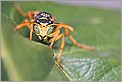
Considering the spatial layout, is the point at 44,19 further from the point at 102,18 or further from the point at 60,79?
the point at 102,18

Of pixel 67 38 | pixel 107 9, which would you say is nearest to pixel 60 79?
pixel 67 38

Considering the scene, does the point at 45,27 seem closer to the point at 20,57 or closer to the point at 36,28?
the point at 36,28

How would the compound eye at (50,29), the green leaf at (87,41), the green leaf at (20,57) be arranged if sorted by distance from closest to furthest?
the green leaf at (20,57)
the green leaf at (87,41)
the compound eye at (50,29)

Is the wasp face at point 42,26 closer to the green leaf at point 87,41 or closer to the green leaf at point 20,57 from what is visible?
the green leaf at point 87,41

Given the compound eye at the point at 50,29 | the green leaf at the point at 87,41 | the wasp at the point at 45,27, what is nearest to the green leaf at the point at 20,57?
the green leaf at the point at 87,41

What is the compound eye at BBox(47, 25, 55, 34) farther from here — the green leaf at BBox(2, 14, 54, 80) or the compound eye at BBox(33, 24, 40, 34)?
the green leaf at BBox(2, 14, 54, 80)

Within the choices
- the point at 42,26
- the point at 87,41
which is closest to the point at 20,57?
the point at 42,26
